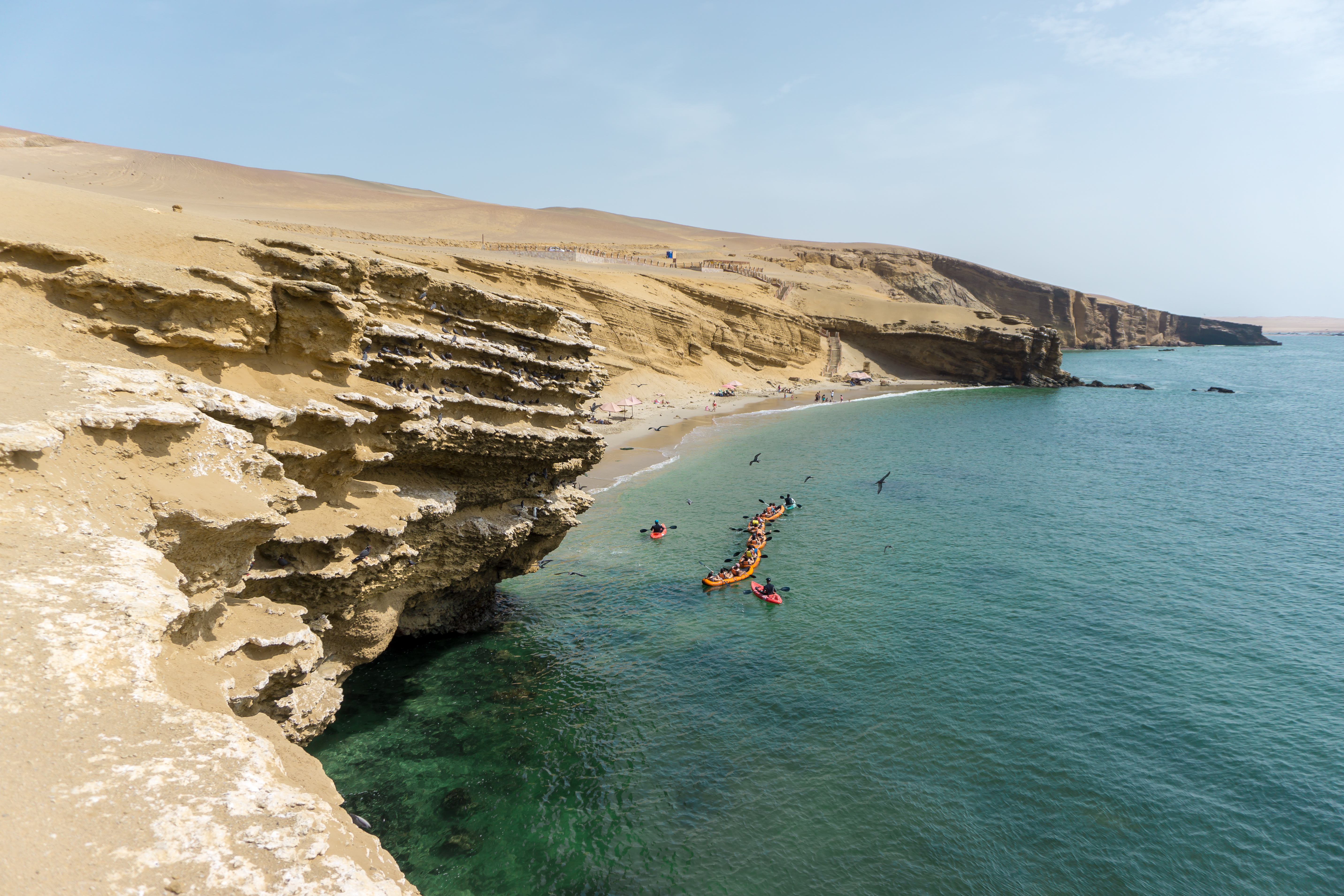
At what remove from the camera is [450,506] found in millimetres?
16578

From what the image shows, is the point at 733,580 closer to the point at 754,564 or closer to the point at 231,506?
the point at 754,564

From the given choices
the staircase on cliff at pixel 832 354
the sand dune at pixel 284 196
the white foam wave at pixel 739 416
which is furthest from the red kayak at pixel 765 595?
the sand dune at pixel 284 196

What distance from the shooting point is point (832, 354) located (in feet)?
283

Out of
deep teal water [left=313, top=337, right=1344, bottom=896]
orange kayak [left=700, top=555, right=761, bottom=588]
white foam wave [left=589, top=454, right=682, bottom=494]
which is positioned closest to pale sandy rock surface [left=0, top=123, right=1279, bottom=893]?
deep teal water [left=313, top=337, right=1344, bottom=896]

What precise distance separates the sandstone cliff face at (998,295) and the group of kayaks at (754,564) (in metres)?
99.1

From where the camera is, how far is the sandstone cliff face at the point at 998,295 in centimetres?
12606

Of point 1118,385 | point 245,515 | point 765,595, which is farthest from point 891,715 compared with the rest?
point 1118,385

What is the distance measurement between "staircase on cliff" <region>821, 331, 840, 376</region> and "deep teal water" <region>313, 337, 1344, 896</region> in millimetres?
51543

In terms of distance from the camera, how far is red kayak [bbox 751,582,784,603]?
78.7 feet

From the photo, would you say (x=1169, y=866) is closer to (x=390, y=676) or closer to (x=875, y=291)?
(x=390, y=676)

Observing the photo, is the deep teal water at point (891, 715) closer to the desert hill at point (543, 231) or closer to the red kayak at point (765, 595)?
the red kayak at point (765, 595)

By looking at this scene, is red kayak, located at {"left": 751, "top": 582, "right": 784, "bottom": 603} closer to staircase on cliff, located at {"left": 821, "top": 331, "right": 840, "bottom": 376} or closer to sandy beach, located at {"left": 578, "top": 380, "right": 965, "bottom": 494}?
sandy beach, located at {"left": 578, "top": 380, "right": 965, "bottom": 494}

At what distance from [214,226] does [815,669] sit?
782 inches

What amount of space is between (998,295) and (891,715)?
13734cm
